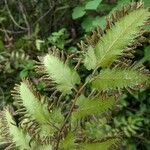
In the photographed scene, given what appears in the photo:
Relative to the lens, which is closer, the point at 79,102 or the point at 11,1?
the point at 79,102

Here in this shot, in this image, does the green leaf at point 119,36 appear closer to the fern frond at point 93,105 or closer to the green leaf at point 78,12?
the fern frond at point 93,105

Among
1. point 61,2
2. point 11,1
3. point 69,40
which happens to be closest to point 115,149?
point 69,40

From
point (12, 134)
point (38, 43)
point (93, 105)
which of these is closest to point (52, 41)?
point (38, 43)

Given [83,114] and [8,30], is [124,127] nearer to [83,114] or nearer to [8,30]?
[8,30]

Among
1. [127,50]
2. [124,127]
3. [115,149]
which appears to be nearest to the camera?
[127,50]

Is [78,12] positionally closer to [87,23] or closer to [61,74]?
[87,23]

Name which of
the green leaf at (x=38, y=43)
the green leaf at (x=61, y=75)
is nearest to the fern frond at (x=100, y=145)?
the green leaf at (x=61, y=75)

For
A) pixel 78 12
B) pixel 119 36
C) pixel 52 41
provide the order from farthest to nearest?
pixel 52 41 < pixel 78 12 < pixel 119 36
